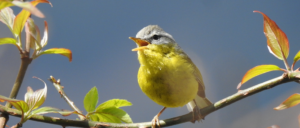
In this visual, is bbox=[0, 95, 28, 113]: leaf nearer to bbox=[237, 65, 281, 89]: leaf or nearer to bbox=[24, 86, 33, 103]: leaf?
bbox=[24, 86, 33, 103]: leaf

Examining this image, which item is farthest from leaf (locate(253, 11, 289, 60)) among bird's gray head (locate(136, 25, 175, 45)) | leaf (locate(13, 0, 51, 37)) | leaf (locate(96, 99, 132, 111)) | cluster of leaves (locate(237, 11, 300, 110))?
bird's gray head (locate(136, 25, 175, 45))

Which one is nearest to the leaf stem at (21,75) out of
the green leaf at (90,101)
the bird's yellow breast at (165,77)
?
the green leaf at (90,101)

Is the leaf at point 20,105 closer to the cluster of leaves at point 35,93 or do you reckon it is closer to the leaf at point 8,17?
A: the cluster of leaves at point 35,93

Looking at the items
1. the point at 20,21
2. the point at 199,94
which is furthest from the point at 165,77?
the point at 20,21

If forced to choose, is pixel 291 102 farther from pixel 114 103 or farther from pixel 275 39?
pixel 114 103

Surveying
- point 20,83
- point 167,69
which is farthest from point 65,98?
point 167,69

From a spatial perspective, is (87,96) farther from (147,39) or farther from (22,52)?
(147,39)
